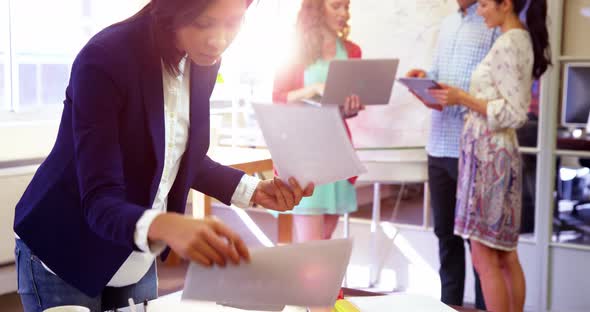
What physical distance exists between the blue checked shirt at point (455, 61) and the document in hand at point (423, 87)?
0.09m

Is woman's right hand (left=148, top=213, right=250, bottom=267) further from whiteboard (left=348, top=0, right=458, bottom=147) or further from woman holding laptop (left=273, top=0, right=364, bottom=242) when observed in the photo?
whiteboard (left=348, top=0, right=458, bottom=147)

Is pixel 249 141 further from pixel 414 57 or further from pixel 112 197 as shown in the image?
pixel 112 197

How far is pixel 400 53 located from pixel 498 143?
98 cm

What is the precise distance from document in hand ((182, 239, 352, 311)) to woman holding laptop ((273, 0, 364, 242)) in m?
1.95

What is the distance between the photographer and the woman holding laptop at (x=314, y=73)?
2.86 meters

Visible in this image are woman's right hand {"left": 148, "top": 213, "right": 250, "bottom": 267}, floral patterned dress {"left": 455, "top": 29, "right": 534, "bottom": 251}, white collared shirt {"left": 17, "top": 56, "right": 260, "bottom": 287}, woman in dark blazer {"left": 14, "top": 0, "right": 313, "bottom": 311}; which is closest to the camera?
woman's right hand {"left": 148, "top": 213, "right": 250, "bottom": 267}

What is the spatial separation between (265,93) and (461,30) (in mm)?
1856

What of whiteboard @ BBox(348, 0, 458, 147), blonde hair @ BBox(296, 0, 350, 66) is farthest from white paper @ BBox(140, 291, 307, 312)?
whiteboard @ BBox(348, 0, 458, 147)

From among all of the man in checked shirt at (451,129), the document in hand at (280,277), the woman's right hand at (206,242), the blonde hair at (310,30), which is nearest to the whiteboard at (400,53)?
the man in checked shirt at (451,129)

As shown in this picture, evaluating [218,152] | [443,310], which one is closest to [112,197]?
[443,310]

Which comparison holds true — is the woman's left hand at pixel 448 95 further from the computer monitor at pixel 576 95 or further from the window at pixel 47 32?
the window at pixel 47 32

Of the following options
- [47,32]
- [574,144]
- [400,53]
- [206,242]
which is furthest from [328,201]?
[47,32]

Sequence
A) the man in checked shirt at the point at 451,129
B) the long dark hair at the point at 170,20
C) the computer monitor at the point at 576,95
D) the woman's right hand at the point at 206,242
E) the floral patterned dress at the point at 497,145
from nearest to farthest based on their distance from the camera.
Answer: the woman's right hand at the point at 206,242
the long dark hair at the point at 170,20
the floral patterned dress at the point at 497,145
the man in checked shirt at the point at 451,129
the computer monitor at the point at 576,95

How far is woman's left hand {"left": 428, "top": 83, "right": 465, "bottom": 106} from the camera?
8.75 ft
